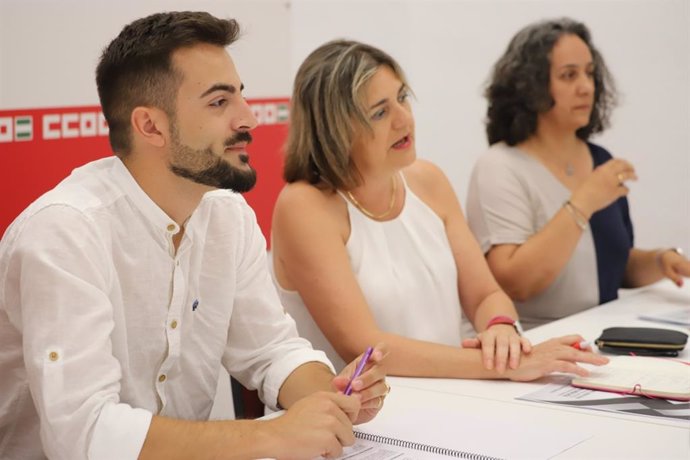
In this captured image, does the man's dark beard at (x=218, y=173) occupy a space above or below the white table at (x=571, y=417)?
above

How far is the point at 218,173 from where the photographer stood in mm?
1808

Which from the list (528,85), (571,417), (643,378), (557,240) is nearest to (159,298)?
(571,417)

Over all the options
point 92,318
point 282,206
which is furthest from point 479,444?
point 282,206

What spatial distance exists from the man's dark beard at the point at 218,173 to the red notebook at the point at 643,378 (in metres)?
0.82

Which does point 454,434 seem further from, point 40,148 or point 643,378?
point 40,148

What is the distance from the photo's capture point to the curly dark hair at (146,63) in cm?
178

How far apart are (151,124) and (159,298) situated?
0.33 meters

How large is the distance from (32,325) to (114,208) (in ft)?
0.94

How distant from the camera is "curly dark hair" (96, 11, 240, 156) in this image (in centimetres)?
178

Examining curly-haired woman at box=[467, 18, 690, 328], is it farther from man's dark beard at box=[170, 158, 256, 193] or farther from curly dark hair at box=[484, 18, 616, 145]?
man's dark beard at box=[170, 158, 256, 193]

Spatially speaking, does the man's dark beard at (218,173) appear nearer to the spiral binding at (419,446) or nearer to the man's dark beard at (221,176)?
the man's dark beard at (221,176)

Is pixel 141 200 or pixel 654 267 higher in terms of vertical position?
pixel 141 200

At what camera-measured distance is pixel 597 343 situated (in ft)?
7.59

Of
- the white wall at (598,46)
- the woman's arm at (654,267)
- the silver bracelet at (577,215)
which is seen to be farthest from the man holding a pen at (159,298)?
the white wall at (598,46)
